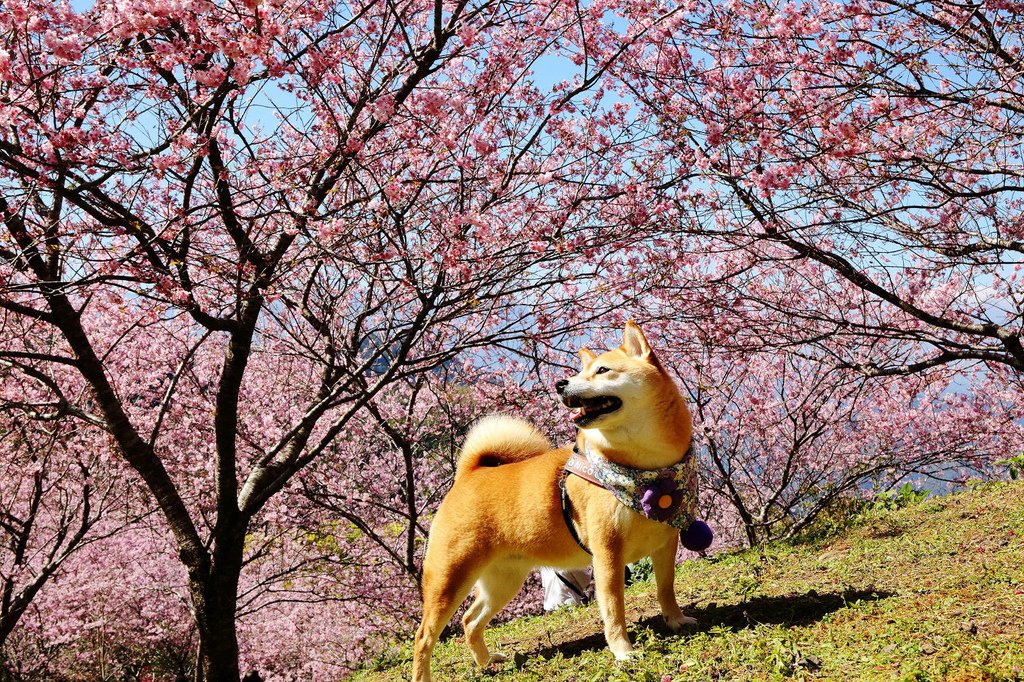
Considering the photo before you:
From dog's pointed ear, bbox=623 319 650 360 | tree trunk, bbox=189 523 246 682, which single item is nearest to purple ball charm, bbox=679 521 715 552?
dog's pointed ear, bbox=623 319 650 360

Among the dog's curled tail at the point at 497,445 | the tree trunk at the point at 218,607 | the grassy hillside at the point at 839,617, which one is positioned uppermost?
the dog's curled tail at the point at 497,445

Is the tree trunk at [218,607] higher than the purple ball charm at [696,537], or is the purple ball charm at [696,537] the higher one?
the tree trunk at [218,607]

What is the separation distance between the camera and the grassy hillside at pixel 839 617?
3414 mm

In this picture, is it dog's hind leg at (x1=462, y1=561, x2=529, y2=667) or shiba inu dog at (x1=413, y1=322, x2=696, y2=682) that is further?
dog's hind leg at (x1=462, y1=561, x2=529, y2=667)

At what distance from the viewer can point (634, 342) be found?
4.29 metres

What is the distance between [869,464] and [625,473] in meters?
7.03

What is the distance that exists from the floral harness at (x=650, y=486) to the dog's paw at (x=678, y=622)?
0.58 meters

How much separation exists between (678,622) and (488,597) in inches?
46.9

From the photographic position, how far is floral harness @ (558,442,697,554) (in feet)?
13.3

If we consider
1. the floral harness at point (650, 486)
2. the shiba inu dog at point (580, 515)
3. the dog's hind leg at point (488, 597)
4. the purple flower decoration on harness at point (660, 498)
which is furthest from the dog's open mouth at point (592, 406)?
the dog's hind leg at point (488, 597)

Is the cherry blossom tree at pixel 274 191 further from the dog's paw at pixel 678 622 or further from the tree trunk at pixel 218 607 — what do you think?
the dog's paw at pixel 678 622

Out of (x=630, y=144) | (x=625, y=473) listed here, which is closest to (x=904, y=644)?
(x=625, y=473)

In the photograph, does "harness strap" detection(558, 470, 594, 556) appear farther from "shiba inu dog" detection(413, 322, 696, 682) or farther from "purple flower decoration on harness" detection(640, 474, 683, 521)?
"purple flower decoration on harness" detection(640, 474, 683, 521)

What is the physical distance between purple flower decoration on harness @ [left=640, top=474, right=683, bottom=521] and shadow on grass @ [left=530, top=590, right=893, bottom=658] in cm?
76
